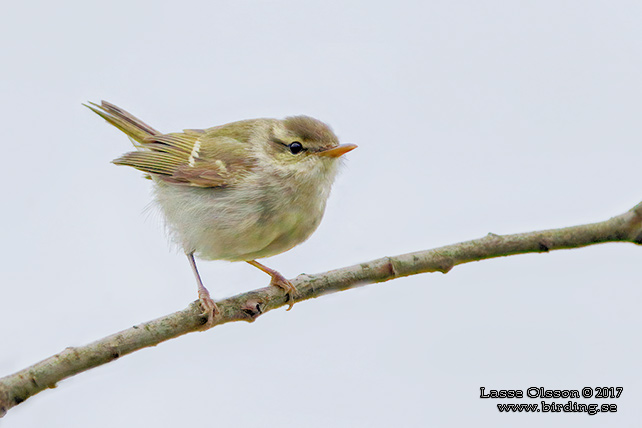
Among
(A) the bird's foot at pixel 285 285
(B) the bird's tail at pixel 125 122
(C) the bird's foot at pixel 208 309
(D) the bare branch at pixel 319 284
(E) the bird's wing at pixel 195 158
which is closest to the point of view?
(D) the bare branch at pixel 319 284

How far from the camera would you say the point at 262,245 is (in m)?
4.93

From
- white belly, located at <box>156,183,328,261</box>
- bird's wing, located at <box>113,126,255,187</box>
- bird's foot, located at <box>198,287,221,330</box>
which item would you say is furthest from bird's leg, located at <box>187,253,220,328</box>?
bird's wing, located at <box>113,126,255,187</box>

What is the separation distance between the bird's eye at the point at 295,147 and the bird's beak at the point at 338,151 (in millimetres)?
191

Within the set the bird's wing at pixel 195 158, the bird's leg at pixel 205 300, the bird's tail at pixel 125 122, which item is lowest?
the bird's leg at pixel 205 300

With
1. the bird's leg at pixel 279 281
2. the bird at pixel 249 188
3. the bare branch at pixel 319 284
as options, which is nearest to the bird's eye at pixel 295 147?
the bird at pixel 249 188

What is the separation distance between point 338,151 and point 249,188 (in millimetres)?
739

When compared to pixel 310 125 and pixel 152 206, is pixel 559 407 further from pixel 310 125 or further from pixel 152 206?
pixel 152 206

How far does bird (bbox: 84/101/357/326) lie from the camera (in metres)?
4.89

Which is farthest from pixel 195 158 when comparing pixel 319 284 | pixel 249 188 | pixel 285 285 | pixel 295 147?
pixel 319 284

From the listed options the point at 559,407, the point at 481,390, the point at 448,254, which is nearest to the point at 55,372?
the point at 448,254

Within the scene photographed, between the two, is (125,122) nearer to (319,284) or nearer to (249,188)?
(249,188)

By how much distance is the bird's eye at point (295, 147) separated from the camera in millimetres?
5098

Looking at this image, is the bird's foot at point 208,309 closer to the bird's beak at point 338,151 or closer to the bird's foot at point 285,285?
the bird's foot at point 285,285

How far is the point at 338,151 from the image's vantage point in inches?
192
